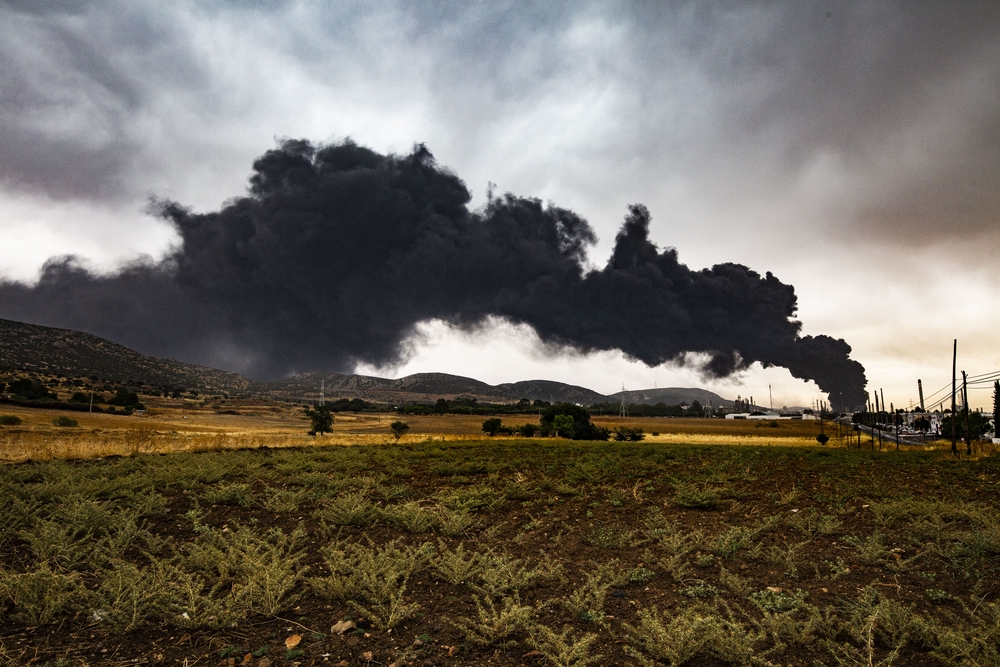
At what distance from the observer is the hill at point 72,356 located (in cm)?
14325

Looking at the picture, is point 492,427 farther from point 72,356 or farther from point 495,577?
point 72,356

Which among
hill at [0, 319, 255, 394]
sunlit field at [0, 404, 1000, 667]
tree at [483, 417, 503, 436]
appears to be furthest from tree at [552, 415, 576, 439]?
hill at [0, 319, 255, 394]

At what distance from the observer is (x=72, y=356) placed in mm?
157875

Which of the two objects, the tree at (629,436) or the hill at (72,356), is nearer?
the tree at (629,436)

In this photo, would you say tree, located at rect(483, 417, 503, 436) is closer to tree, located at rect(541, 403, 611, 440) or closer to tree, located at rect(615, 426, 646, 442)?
tree, located at rect(541, 403, 611, 440)

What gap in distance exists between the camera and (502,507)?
13.3 m

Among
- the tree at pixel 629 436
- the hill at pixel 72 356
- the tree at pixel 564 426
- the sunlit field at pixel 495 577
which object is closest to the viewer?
the sunlit field at pixel 495 577

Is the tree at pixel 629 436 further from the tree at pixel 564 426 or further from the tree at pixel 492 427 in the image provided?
the tree at pixel 492 427

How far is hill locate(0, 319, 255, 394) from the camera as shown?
143250mm

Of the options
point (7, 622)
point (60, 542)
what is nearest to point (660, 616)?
point (7, 622)

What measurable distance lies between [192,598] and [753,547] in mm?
9190

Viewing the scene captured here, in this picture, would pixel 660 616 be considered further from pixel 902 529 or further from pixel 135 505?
pixel 135 505

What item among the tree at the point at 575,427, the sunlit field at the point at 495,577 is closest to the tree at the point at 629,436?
the tree at the point at 575,427

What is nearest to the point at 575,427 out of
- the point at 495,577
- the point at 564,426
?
the point at 564,426
